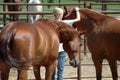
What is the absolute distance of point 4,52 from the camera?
13.8ft

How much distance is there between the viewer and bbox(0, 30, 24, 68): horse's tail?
413 centimetres

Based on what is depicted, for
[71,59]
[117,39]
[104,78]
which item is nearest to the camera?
[71,59]

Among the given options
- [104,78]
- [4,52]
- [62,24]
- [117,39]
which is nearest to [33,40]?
[4,52]

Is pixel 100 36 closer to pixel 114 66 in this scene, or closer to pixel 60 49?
pixel 114 66

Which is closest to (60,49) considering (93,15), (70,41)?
(70,41)

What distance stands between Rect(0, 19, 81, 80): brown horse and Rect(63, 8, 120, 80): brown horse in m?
0.97

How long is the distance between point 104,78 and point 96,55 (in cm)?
119

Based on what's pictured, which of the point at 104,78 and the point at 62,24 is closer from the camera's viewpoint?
the point at 62,24

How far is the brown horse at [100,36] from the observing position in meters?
5.90

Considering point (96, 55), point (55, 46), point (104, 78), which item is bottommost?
point (104, 78)

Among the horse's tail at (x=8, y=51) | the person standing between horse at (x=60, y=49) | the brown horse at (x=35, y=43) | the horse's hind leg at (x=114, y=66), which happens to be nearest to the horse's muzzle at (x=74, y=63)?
the brown horse at (x=35, y=43)

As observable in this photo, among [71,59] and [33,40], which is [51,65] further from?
[33,40]

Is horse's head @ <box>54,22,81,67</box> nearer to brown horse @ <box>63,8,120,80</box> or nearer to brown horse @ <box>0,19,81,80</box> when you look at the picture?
brown horse @ <box>0,19,81,80</box>

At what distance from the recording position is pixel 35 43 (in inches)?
171
